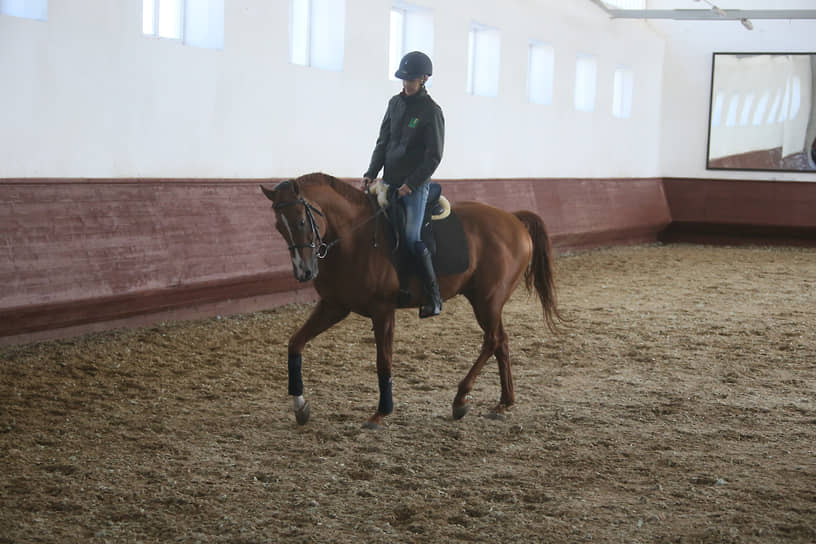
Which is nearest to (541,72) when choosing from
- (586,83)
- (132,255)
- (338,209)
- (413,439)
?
(586,83)

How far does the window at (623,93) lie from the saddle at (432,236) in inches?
485

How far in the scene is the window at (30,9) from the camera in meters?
6.30

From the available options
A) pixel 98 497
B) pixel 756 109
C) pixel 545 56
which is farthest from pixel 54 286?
pixel 756 109

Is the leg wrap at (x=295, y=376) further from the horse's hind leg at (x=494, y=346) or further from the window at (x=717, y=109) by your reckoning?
the window at (x=717, y=109)

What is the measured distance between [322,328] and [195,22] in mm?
4308

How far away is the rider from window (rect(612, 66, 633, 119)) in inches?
490

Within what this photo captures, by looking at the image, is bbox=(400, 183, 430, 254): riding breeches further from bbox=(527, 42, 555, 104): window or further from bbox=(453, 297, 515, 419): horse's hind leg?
bbox=(527, 42, 555, 104): window

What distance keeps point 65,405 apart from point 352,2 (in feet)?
18.8

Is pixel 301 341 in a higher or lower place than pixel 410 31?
lower

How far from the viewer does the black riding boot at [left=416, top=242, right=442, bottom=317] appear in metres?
4.59

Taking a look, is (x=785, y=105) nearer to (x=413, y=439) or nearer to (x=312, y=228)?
(x=413, y=439)

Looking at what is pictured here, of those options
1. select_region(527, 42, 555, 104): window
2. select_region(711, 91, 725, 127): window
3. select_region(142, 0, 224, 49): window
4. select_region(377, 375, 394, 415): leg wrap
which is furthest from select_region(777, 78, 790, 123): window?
select_region(377, 375, 394, 415): leg wrap

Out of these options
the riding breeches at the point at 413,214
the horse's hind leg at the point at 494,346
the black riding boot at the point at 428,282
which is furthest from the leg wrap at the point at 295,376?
the horse's hind leg at the point at 494,346

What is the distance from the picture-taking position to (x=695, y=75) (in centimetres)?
1708
